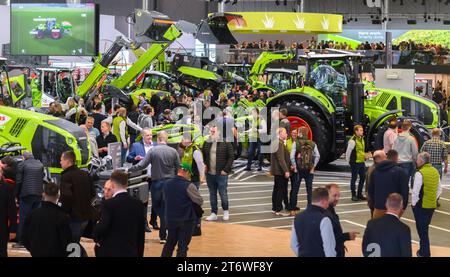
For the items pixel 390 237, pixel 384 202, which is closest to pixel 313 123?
pixel 384 202

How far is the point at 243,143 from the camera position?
2250 cm

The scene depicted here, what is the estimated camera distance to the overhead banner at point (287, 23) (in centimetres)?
4728

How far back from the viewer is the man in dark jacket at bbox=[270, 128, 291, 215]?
16125 millimetres

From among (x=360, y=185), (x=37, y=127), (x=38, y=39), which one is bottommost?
(x=360, y=185)

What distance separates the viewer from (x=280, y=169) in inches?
636

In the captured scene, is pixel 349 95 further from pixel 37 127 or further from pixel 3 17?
pixel 3 17

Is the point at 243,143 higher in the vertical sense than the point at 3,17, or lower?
lower

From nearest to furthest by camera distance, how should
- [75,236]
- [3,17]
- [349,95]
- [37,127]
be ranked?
[75,236], [37,127], [349,95], [3,17]

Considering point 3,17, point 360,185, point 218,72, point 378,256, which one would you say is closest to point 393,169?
point 378,256

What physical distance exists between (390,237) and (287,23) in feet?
129

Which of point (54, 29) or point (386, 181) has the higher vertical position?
point (54, 29)

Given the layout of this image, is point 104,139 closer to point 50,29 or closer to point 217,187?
point 217,187

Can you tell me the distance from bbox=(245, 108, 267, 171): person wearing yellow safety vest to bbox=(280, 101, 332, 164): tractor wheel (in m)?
0.66

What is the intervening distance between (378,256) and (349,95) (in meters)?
13.2
